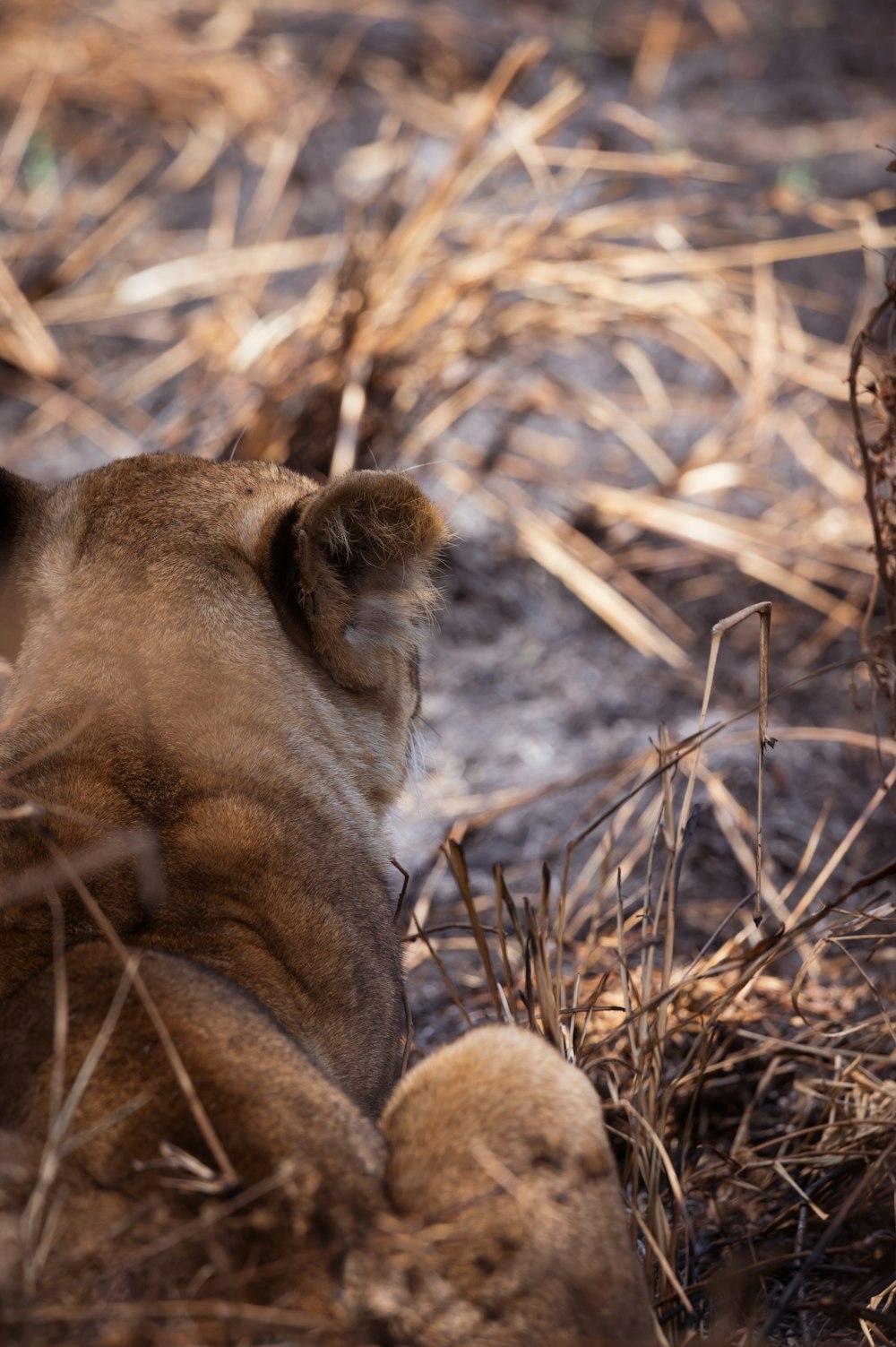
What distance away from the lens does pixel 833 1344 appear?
7.77ft

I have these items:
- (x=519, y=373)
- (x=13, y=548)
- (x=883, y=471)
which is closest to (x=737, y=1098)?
(x=883, y=471)

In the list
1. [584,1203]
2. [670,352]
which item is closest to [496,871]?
[584,1203]

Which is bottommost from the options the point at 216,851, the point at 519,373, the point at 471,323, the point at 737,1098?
the point at 737,1098

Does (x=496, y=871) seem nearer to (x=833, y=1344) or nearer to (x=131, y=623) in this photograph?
(x=131, y=623)

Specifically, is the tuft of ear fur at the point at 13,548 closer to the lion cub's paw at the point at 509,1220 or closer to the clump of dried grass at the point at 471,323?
the lion cub's paw at the point at 509,1220

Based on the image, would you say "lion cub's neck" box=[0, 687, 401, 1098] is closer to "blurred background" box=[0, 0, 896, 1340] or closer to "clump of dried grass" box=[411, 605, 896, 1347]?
"clump of dried grass" box=[411, 605, 896, 1347]

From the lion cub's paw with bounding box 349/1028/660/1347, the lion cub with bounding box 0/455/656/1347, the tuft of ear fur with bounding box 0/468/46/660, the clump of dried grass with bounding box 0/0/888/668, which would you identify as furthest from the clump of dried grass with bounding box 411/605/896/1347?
the clump of dried grass with bounding box 0/0/888/668

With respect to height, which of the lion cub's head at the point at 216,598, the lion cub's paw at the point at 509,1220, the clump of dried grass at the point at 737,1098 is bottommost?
the clump of dried grass at the point at 737,1098

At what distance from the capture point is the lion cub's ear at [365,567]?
2318 mm

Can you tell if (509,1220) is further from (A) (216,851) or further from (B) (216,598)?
(B) (216,598)

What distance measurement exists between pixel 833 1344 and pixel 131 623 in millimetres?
1725

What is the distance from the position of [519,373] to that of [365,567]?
163 inches

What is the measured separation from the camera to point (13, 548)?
2.51 m

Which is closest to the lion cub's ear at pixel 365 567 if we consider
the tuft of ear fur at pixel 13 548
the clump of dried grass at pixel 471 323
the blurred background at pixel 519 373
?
the tuft of ear fur at pixel 13 548
